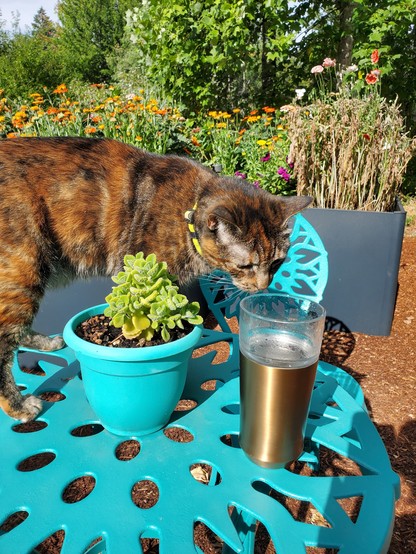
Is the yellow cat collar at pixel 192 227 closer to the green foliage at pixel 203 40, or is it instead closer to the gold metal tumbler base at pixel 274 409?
the gold metal tumbler base at pixel 274 409

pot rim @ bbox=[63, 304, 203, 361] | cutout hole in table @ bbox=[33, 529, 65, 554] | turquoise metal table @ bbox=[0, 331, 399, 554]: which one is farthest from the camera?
cutout hole in table @ bbox=[33, 529, 65, 554]

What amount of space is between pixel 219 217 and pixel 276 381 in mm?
947

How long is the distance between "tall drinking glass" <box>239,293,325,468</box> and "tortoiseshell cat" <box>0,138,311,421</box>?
2.64 ft

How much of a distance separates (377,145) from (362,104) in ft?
1.27

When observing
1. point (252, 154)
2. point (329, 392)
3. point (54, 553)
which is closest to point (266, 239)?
point (329, 392)

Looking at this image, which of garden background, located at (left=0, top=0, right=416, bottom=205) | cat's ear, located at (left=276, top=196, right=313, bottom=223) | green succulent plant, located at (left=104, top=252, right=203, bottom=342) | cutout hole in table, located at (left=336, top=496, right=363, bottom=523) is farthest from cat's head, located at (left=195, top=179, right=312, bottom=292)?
garden background, located at (left=0, top=0, right=416, bottom=205)

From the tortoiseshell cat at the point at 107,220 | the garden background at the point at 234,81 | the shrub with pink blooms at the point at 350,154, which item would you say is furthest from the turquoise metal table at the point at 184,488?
the garden background at the point at 234,81

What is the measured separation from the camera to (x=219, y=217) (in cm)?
174

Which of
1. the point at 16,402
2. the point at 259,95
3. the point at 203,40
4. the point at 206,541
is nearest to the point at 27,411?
the point at 16,402

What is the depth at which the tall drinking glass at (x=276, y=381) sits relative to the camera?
37.6 inches

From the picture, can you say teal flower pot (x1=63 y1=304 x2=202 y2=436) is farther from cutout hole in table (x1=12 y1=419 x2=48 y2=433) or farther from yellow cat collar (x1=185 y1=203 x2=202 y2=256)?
yellow cat collar (x1=185 y1=203 x2=202 y2=256)

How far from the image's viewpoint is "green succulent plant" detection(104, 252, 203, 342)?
3.35ft

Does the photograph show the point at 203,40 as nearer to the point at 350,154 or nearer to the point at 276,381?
the point at 350,154

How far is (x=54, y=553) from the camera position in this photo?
1.52 m
